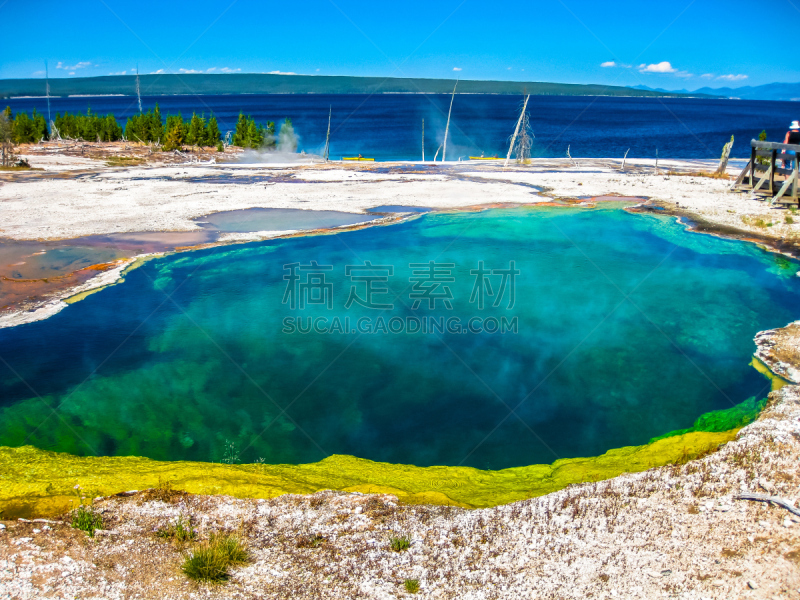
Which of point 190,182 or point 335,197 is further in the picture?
point 190,182

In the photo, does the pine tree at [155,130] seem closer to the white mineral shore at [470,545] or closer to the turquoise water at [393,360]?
the turquoise water at [393,360]

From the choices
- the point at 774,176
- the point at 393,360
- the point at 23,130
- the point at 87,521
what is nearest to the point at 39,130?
the point at 23,130

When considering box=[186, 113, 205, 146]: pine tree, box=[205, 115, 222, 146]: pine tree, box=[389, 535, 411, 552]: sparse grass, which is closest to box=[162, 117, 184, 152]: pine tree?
box=[186, 113, 205, 146]: pine tree

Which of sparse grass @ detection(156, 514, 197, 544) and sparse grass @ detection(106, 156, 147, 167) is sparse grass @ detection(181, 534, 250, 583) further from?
sparse grass @ detection(106, 156, 147, 167)

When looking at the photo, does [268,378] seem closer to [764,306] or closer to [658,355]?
[658,355]

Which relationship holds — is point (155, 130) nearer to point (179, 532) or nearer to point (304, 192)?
point (304, 192)

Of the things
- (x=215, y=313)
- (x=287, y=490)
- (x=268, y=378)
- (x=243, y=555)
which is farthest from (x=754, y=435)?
(x=215, y=313)

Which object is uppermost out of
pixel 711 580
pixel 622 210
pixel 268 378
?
pixel 622 210
